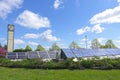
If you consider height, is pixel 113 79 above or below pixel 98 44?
below

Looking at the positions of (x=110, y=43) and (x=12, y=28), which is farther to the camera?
(x=110, y=43)

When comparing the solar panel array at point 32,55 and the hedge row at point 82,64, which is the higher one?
the solar panel array at point 32,55

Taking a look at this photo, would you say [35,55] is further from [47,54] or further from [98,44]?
[98,44]

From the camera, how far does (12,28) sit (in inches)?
1494

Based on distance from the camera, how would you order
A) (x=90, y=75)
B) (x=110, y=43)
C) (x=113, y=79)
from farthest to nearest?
(x=110, y=43), (x=90, y=75), (x=113, y=79)

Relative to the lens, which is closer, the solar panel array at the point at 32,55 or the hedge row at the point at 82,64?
the hedge row at the point at 82,64

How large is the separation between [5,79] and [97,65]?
26.1 ft

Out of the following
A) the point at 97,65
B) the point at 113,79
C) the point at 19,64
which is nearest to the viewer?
the point at 113,79

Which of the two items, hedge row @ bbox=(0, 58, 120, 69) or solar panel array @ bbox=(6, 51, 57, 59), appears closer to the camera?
hedge row @ bbox=(0, 58, 120, 69)

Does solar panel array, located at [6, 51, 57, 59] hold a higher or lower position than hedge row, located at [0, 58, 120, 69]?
higher

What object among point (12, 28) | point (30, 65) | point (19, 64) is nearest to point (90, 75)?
point (30, 65)

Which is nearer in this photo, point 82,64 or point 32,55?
point 82,64

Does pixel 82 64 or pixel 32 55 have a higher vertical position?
pixel 32 55

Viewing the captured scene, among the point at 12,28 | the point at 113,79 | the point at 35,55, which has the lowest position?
the point at 113,79
